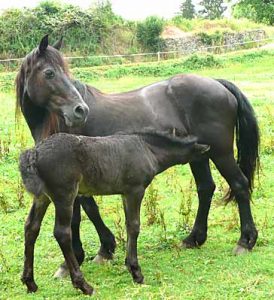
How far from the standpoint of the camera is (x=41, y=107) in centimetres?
519

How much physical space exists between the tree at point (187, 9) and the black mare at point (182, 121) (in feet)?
221

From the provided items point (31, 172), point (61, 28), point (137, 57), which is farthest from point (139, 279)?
point (61, 28)

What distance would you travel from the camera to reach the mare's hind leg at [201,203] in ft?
20.1

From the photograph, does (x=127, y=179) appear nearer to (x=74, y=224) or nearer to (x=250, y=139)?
(x=74, y=224)

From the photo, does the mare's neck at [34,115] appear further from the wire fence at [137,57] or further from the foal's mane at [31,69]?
the wire fence at [137,57]

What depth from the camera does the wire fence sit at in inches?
1187

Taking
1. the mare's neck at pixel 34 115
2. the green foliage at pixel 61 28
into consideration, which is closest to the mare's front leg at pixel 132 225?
the mare's neck at pixel 34 115

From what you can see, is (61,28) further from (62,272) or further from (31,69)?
(62,272)

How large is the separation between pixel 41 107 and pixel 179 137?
4.48 ft

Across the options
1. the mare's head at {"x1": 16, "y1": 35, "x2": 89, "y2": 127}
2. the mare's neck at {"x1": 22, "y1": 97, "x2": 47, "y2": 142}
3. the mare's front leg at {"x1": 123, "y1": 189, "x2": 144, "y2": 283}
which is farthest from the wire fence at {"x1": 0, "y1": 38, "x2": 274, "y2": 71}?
the mare's front leg at {"x1": 123, "y1": 189, "x2": 144, "y2": 283}

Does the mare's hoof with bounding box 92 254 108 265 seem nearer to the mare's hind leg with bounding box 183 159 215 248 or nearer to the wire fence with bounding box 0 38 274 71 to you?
the mare's hind leg with bounding box 183 159 215 248

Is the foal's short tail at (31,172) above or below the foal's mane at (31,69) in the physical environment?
below

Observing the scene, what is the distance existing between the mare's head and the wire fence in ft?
77.0

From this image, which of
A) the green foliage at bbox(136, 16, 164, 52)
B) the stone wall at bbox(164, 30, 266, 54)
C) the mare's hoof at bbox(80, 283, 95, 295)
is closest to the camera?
the mare's hoof at bbox(80, 283, 95, 295)
